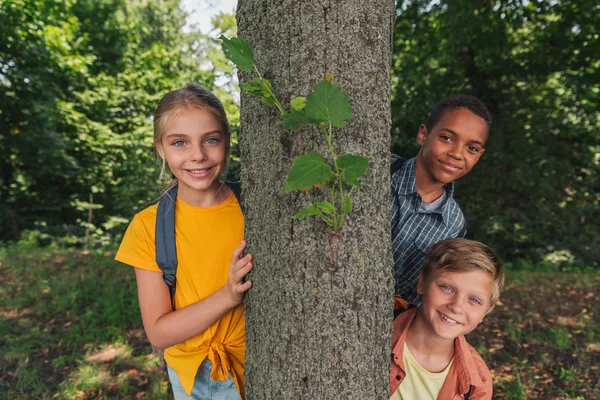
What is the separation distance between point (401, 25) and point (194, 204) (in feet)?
21.3

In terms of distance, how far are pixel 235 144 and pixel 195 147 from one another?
13.5 ft

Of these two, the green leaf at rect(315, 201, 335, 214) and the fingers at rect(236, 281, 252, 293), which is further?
the fingers at rect(236, 281, 252, 293)

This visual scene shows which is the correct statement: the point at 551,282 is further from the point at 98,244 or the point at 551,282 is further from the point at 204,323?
the point at 98,244

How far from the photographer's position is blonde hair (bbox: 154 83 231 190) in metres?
1.56

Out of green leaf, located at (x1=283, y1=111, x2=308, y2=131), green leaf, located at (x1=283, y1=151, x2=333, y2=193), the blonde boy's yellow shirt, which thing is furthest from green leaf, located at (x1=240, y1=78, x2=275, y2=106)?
the blonde boy's yellow shirt

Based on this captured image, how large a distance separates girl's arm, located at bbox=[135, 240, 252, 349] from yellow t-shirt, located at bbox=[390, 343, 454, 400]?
88cm

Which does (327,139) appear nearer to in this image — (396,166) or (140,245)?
(140,245)

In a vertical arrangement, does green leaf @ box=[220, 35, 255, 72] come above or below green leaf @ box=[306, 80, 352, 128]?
above

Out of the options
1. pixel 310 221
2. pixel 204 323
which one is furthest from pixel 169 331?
pixel 310 221

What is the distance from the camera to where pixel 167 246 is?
4.94ft

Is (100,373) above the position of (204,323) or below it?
below

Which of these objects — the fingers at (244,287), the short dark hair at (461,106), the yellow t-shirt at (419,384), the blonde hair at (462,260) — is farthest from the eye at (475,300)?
the fingers at (244,287)

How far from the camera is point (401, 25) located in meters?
6.91

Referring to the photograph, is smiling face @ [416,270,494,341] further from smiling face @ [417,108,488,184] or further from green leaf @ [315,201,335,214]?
green leaf @ [315,201,335,214]
